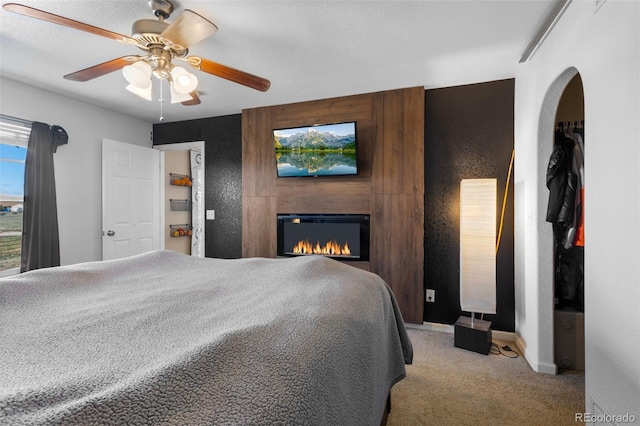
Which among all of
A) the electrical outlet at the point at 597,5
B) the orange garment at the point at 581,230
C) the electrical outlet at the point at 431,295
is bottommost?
the electrical outlet at the point at 431,295

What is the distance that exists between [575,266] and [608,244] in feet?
4.29

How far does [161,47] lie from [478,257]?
2.79 m

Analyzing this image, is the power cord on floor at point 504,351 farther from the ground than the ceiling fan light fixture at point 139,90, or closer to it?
closer to it

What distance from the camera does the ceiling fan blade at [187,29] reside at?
157cm

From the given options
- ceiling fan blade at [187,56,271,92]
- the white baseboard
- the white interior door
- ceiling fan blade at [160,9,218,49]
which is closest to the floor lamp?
the white baseboard

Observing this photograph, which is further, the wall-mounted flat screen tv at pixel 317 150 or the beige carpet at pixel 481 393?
the wall-mounted flat screen tv at pixel 317 150

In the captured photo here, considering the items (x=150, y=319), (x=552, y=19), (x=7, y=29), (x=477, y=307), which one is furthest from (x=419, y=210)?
(x=7, y=29)

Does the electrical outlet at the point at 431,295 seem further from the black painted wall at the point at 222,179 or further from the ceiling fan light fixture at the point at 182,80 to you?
the ceiling fan light fixture at the point at 182,80

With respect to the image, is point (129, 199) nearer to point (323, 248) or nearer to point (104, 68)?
point (104, 68)

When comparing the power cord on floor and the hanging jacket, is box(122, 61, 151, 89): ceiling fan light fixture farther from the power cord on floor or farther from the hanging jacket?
the power cord on floor

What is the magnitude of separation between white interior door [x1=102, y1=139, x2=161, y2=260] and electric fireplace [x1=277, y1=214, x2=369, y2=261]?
196 centimetres

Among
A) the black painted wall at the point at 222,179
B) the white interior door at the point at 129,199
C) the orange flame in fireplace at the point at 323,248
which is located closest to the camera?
the orange flame in fireplace at the point at 323,248

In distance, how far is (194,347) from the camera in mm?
758

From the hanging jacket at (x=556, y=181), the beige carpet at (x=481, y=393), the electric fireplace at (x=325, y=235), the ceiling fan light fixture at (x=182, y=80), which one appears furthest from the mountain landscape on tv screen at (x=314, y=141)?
the beige carpet at (x=481, y=393)
